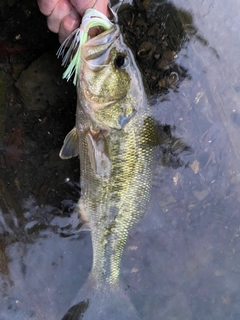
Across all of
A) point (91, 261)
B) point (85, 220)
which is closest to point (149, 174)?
point (85, 220)

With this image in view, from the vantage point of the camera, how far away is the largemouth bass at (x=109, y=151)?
224cm

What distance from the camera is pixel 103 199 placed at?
2.56 metres

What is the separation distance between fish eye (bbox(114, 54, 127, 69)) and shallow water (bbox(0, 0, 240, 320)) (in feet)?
2.30

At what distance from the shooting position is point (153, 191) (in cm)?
305

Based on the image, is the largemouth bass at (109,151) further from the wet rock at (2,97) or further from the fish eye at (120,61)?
the wet rock at (2,97)

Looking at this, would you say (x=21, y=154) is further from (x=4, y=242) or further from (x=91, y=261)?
(x=91, y=261)

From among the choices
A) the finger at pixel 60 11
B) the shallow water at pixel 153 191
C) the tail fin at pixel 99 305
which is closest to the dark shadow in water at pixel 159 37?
the shallow water at pixel 153 191

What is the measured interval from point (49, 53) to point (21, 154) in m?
0.87

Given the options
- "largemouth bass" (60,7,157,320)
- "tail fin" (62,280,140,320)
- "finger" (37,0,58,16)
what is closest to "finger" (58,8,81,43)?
"finger" (37,0,58,16)

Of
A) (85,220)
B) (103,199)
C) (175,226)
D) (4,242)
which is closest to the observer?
(103,199)

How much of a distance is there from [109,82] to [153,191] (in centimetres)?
117

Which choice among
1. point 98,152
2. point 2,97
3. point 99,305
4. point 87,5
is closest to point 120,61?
point 87,5

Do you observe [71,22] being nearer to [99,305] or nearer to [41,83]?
[41,83]

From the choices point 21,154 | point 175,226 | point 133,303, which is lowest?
point 133,303
